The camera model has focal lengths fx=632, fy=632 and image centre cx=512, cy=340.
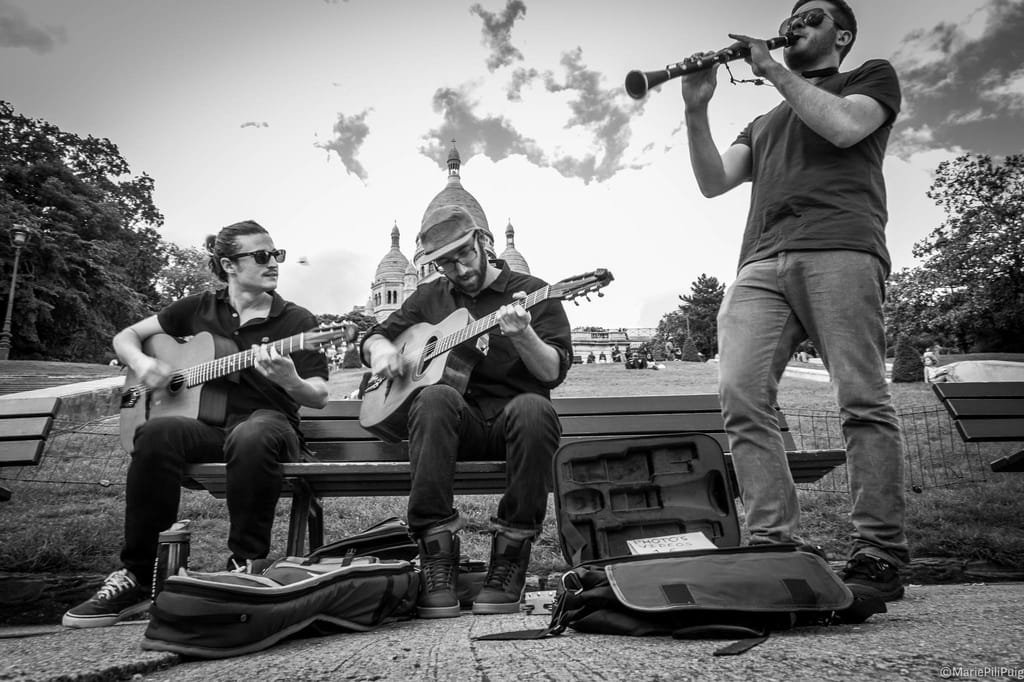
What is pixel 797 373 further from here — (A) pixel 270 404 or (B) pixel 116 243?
(B) pixel 116 243

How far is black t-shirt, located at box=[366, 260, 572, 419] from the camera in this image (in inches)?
123

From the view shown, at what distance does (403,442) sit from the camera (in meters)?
3.44

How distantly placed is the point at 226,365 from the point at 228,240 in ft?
2.55

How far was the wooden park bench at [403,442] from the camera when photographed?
3229mm

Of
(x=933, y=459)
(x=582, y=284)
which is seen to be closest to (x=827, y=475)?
(x=933, y=459)

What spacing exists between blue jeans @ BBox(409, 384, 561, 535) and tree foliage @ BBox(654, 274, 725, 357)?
82.9 meters

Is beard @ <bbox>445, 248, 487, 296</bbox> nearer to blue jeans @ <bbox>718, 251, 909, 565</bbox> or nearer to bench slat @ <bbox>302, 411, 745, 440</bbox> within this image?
bench slat @ <bbox>302, 411, 745, 440</bbox>

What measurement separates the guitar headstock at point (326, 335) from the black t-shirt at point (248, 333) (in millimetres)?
56

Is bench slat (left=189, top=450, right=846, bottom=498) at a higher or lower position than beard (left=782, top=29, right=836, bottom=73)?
lower

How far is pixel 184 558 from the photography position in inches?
103

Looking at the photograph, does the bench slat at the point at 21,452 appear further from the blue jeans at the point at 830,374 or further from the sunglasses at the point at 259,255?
the blue jeans at the point at 830,374

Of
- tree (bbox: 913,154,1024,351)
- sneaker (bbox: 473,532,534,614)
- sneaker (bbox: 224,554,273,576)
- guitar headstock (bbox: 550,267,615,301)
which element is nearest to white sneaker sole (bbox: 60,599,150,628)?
sneaker (bbox: 224,554,273,576)

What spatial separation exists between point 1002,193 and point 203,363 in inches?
1452

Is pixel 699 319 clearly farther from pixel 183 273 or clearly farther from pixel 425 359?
pixel 425 359
